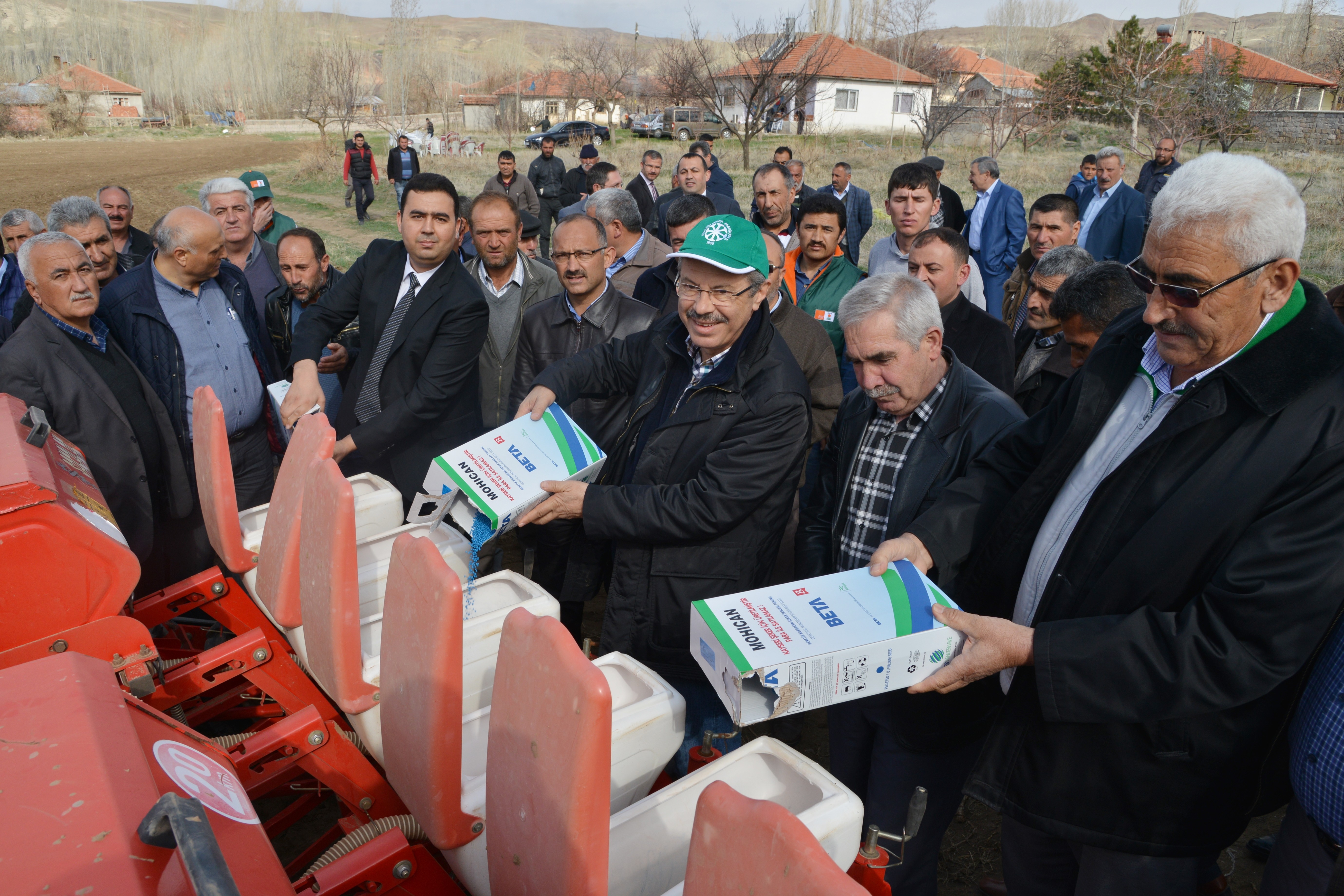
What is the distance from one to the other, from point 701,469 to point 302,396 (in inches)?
66.4

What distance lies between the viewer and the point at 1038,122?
110 feet

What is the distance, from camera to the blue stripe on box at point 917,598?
179 cm

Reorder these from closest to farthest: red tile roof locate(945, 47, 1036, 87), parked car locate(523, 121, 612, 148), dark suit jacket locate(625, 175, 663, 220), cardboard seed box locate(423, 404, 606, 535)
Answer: cardboard seed box locate(423, 404, 606, 535)
dark suit jacket locate(625, 175, 663, 220)
parked car locate(523, 121, 612, 148)
red tile roof locate(945, 47, 1036, 87)

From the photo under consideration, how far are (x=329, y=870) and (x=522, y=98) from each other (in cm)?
5850

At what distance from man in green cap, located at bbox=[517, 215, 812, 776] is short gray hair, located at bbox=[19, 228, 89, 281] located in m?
2.17

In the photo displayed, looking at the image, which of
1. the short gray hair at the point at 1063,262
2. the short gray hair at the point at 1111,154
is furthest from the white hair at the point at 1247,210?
the short gray hair at the point at 1111,154

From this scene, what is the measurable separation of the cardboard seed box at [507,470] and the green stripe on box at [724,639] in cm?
78

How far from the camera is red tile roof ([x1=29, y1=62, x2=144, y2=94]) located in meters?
57.8

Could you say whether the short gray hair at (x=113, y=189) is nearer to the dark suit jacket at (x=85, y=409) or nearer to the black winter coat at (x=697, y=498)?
the dark suit jacket at (x=85, y=409)

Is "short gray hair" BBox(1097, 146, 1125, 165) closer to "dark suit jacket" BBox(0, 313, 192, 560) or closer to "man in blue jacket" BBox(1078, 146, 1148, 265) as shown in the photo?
"man in blue jacket" BBox(1078, 146, 1148, 265)

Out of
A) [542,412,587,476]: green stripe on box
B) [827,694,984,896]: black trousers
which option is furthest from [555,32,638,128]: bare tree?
[827,694,984,896]: black trousers

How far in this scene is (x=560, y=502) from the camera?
2.49 metres

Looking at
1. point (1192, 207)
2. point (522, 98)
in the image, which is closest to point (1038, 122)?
point (522, 98)

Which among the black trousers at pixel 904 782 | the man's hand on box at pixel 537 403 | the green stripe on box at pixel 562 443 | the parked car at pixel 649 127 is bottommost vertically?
the black trousers at pixel 904 782
